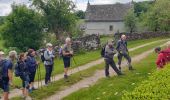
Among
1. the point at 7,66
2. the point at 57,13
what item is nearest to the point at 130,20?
the point at 57,13

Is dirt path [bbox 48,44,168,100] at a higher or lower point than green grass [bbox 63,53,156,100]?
lower

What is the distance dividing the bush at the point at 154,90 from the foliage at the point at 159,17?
4846 cm

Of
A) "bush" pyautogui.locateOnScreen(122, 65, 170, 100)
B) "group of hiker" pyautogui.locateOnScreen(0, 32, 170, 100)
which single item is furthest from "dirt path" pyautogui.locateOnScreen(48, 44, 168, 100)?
"bush" pyautogui.locateOnScreen(122, 65, 170, 100)

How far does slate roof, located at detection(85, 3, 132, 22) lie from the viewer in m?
87.1

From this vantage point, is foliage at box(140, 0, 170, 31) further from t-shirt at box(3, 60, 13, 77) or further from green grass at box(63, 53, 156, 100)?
t-shirt at box(3, 60, 13, 77)

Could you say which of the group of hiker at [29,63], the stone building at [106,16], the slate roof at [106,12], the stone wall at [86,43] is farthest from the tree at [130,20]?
the group of hiker at [29,63]

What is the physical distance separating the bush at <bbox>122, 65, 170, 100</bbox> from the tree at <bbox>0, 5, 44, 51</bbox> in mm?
39942

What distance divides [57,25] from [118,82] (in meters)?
38.0

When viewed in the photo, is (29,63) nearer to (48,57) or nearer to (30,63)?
(30,63)

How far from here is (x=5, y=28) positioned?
2101 inches

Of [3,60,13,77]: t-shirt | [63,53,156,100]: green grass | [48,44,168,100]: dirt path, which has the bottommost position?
[48,44,168,100]: dirt path

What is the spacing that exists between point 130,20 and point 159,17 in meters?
16.9

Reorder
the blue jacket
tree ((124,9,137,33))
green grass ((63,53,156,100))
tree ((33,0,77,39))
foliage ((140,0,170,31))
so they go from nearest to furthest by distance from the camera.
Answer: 1. green grass ((63,53,156,100))
2. the blue jacket
3. tree ((33,0,77,39))
4. foliage ((140,0,170,31))
5. tree ((124,9,137,33))

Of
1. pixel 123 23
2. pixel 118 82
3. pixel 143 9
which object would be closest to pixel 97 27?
pixel 123 23
